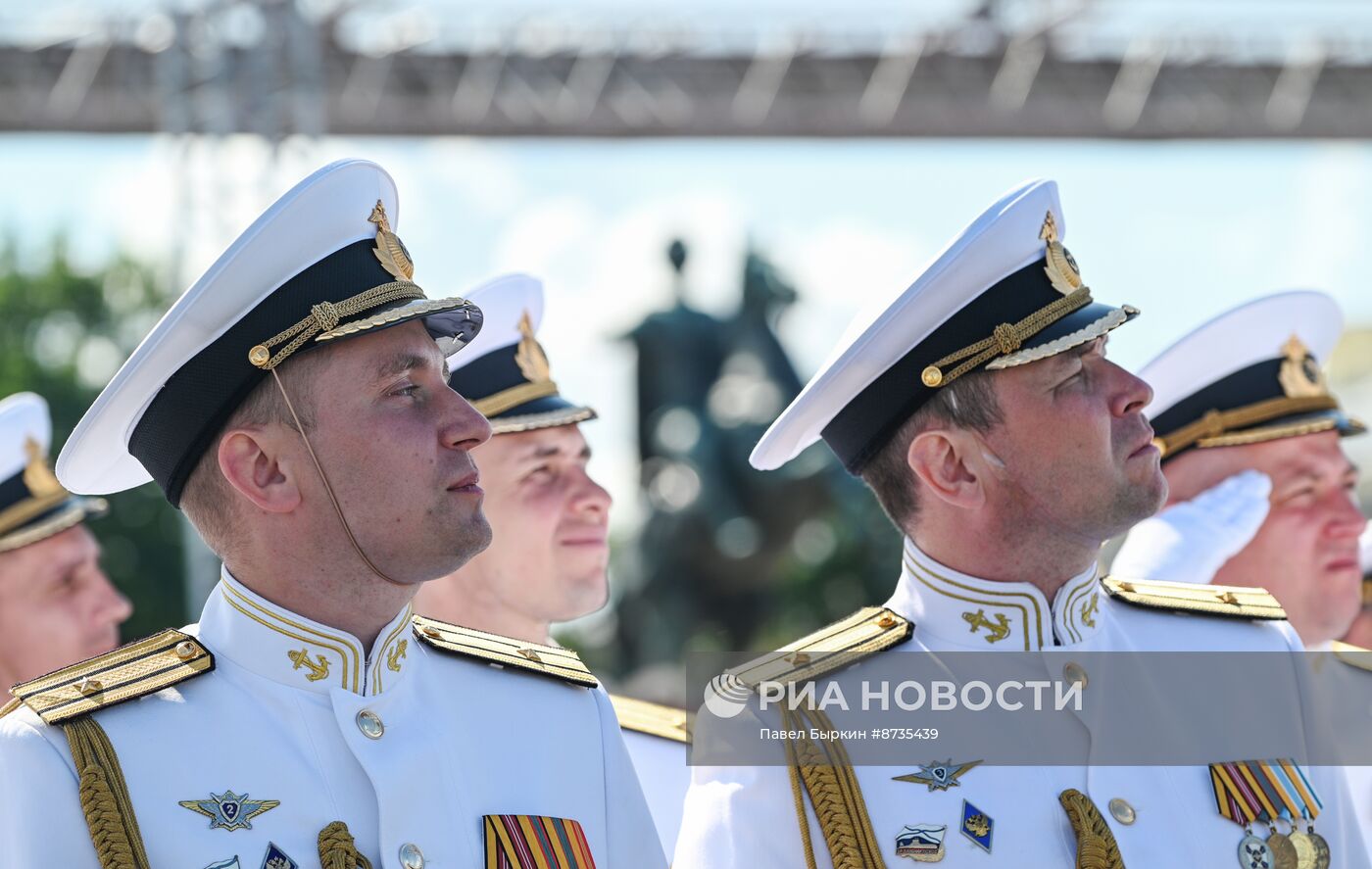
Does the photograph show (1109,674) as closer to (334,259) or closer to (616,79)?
(334,259)

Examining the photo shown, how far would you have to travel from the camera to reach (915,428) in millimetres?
3748

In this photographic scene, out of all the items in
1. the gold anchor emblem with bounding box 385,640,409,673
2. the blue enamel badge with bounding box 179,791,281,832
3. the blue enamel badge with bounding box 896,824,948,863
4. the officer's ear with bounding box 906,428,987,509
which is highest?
the officer's ear with bounding box 906,428,987,509

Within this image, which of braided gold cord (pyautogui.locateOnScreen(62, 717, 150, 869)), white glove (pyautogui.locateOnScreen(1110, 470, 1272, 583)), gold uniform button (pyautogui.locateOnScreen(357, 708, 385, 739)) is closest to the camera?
braided gold cord (pyautogui.locateOnScreen(62, 717, 150, 869))

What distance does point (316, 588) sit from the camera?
3.24m

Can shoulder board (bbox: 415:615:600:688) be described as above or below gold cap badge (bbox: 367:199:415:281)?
below

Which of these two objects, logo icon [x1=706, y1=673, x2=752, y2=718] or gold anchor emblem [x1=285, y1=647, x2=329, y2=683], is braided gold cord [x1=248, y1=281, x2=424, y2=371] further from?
logo icon [x1=706, y1=673, x2=752, y2=718]

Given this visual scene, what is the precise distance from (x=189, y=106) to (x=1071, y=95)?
912cm

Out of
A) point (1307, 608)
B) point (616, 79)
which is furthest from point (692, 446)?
point (1307, 608)

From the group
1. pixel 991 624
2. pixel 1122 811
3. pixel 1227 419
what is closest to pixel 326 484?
pixel 991 624

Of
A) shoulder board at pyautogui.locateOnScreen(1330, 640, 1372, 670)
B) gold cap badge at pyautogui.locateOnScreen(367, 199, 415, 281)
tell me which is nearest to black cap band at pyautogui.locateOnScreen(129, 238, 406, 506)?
gold cap badge at pyautogui.locateOnScreen(367, 199, 415, 281)

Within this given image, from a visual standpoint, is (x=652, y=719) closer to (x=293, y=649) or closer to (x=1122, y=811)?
(x=1122, y=811)

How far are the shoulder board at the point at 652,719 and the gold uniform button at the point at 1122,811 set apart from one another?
4.44ft

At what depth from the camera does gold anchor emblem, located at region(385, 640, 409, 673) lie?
3285 millimetres

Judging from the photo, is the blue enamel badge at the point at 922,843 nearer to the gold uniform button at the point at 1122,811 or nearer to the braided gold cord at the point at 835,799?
the braided gold cord at the point at 835,799
